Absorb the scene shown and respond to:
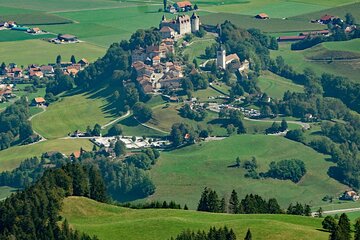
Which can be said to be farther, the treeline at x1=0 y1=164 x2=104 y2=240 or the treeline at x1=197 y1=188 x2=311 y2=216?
the treeline at x1=197 y1=188 x2=311 y2=216

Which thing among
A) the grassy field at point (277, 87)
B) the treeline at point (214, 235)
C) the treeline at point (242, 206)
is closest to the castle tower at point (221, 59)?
the grassy field at point (277, 87)

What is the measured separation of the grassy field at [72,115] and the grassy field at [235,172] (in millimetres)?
20479

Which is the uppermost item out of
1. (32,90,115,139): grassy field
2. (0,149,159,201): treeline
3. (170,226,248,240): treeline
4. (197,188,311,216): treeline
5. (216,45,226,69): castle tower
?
(170,226,248,240): treeline

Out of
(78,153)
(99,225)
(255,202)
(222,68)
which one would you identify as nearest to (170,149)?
(78,153)

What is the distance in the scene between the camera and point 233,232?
8888 centimetres

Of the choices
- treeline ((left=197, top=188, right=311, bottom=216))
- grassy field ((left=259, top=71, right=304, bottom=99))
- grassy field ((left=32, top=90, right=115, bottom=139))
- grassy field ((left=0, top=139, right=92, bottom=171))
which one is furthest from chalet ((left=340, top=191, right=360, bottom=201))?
grassy field ((left=32, top=90, right=115, bottom=139))

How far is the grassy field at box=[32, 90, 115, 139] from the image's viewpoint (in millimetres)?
180250

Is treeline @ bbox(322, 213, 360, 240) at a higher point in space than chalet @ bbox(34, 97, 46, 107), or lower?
higher

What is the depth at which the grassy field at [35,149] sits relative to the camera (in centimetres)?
16600

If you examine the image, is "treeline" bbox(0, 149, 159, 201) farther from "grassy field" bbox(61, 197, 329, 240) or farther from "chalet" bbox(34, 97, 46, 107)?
"grassy field" bbox(61, 197, 329, 240)

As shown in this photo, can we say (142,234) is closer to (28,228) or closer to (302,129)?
(28,228)

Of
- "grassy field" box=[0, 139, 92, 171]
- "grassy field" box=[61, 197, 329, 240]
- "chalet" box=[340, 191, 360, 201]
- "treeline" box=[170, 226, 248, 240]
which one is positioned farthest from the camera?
"grassy field" box=[0, 139, 92, 171]

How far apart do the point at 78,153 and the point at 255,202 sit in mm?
61586

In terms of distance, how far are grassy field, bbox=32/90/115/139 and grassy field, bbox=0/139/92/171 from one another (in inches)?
185
